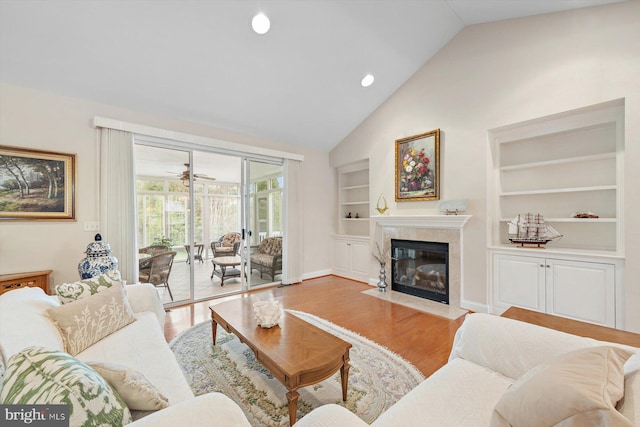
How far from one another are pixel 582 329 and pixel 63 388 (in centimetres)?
259

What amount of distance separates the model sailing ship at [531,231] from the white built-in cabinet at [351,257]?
2.29 m

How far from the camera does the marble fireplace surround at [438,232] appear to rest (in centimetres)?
364

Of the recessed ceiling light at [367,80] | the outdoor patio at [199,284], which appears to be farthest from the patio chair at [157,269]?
the recessed ceiling light at [367,80]

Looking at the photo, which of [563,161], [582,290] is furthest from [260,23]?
[582,290]

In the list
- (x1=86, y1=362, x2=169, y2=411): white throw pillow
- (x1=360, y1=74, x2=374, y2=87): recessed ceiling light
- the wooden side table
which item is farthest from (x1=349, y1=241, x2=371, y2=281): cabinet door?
the wooden side table

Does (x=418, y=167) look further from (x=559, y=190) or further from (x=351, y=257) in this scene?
(x=351, y=257)

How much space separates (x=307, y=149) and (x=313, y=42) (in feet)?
7.30

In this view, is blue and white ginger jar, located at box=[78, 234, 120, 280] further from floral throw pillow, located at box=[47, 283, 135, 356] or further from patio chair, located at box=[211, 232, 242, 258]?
patio chair, located at box=[211, 232, 242, 258]

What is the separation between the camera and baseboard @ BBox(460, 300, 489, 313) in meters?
3.41

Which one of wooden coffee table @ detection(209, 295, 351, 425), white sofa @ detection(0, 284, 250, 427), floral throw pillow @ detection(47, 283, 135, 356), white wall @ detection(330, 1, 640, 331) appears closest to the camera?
white sofa @ detection(0, 284, 250, 427)

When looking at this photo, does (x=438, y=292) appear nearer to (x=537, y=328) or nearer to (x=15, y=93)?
(x=537, y=328)

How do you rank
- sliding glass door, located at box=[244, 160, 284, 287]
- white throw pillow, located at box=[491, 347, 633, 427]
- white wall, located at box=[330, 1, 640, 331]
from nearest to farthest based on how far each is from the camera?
white throw pillow, located at box=[491, 347, 633, 427] → white wall, located at box=[330, 1, 640, 331] → sliding glass door, located at box=[244, 160, 284, 287]

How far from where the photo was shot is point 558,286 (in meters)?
2.88

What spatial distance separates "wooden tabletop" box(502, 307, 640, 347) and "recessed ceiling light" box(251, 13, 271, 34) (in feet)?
11.4
